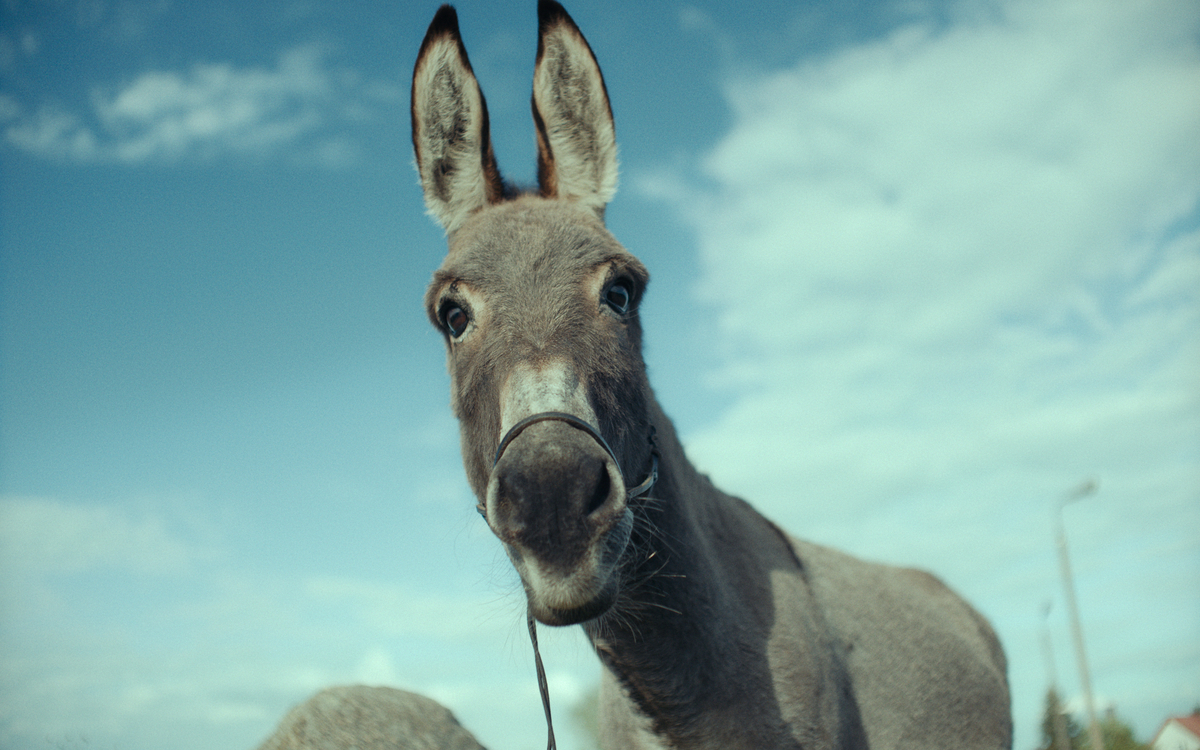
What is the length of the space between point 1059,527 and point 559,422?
17061 millimetres

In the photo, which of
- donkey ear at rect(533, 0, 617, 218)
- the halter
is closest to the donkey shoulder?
the halter

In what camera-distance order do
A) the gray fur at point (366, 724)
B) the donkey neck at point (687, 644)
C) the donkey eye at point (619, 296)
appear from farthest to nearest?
1. the donkey eye at point (619, 296)
2. the donkey neck at point (687, 644)
3. the gray fur at point (366, 724)

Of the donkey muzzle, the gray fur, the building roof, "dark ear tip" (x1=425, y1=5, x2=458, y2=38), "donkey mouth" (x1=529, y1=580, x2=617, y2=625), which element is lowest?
the building roof

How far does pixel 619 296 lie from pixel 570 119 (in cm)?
137

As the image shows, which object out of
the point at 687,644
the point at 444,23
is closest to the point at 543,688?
the point at 687,644

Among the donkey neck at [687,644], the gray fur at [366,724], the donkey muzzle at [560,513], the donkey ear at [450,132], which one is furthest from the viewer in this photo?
the donkey ear at [450,132]

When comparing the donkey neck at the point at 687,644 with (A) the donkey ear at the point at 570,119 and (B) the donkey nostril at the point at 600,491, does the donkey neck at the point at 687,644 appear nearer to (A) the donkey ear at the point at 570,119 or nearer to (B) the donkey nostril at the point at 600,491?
(B) the donkey nostril at the point at 600,491


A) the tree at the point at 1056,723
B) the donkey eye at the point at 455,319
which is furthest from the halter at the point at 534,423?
the tree at the point at 1056,723

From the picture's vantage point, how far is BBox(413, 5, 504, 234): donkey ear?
3.62 metres

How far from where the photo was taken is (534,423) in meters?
2.09

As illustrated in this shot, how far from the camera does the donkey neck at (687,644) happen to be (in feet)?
8.80

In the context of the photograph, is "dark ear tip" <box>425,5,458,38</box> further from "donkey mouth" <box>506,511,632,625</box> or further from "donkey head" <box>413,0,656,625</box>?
"donkey mouth" <box>506,511,632,625</box>

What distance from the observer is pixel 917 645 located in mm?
4035

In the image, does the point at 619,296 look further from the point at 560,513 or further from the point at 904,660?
the point at 904,660
